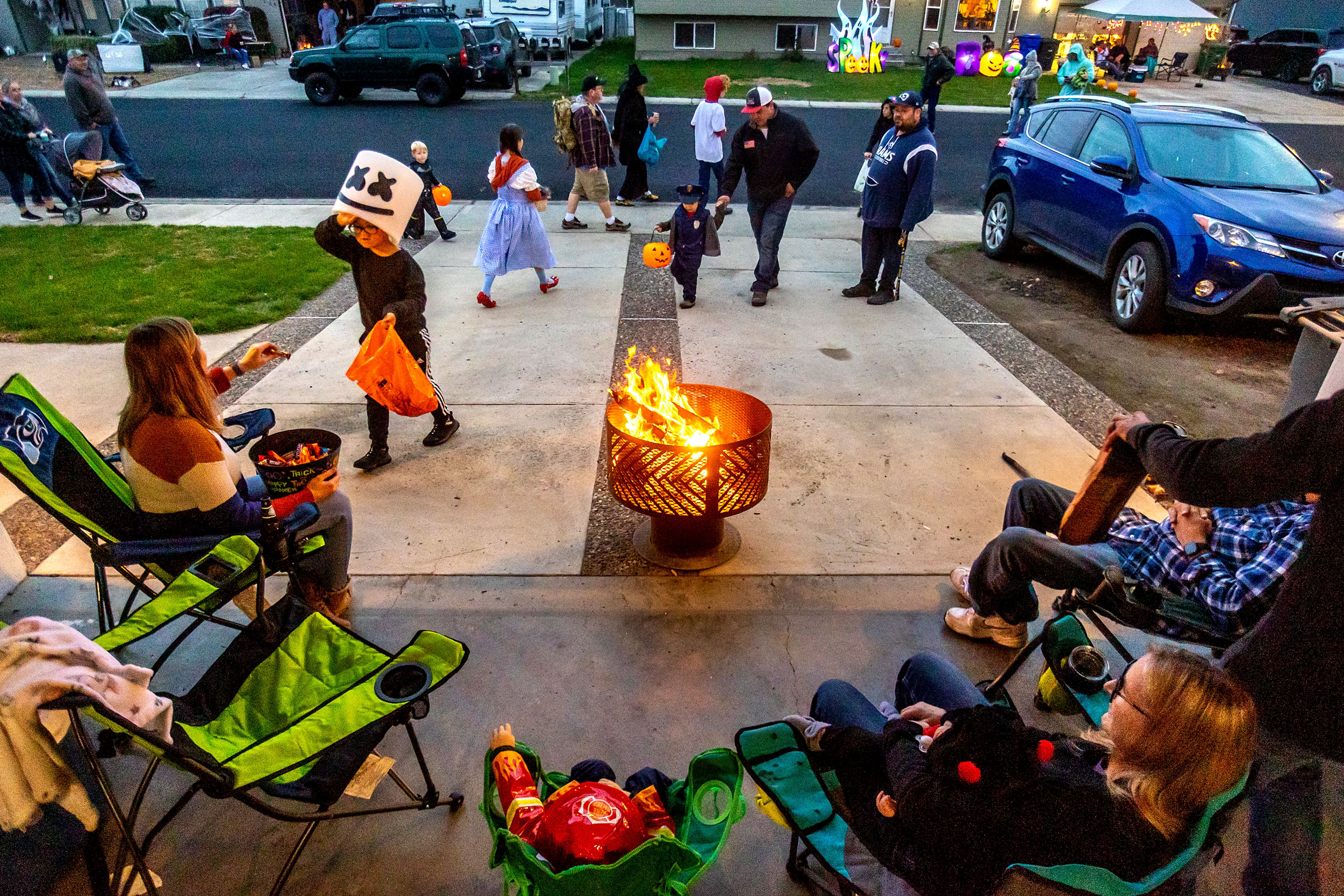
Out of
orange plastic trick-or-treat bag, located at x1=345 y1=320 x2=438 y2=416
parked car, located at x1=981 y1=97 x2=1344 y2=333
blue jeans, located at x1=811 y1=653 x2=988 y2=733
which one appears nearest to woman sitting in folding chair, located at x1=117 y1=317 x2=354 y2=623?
orange plastic trick-or-treat bag, located at x1=345 y1=320 x2=438 y2=416

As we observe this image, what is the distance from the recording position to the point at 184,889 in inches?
94.2

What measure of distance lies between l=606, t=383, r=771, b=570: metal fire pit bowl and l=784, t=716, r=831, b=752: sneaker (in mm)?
1292

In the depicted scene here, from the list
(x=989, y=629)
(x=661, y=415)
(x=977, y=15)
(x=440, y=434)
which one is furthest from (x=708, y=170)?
(x=977, y=15)

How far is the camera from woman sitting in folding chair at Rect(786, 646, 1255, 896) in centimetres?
160

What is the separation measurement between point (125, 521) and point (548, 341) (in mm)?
3839

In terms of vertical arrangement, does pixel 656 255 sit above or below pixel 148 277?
above

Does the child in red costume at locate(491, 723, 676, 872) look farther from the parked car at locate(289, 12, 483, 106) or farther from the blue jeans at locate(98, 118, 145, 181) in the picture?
the parked car at locate(289, 12, 483, 106)

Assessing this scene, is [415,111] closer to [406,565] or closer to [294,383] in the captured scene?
[294,383]

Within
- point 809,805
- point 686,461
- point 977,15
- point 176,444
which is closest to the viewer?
point 809,805

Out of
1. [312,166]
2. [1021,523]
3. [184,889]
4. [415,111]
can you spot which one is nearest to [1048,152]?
[1021,523]

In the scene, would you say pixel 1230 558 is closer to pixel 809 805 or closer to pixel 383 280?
pixel 809 805

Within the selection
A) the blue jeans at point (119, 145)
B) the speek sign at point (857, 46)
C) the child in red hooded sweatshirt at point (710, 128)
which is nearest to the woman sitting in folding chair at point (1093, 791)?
the child in red hooded sweatshirt at point (710, 128)

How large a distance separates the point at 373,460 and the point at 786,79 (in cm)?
2298

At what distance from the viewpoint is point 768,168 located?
6.94 m
